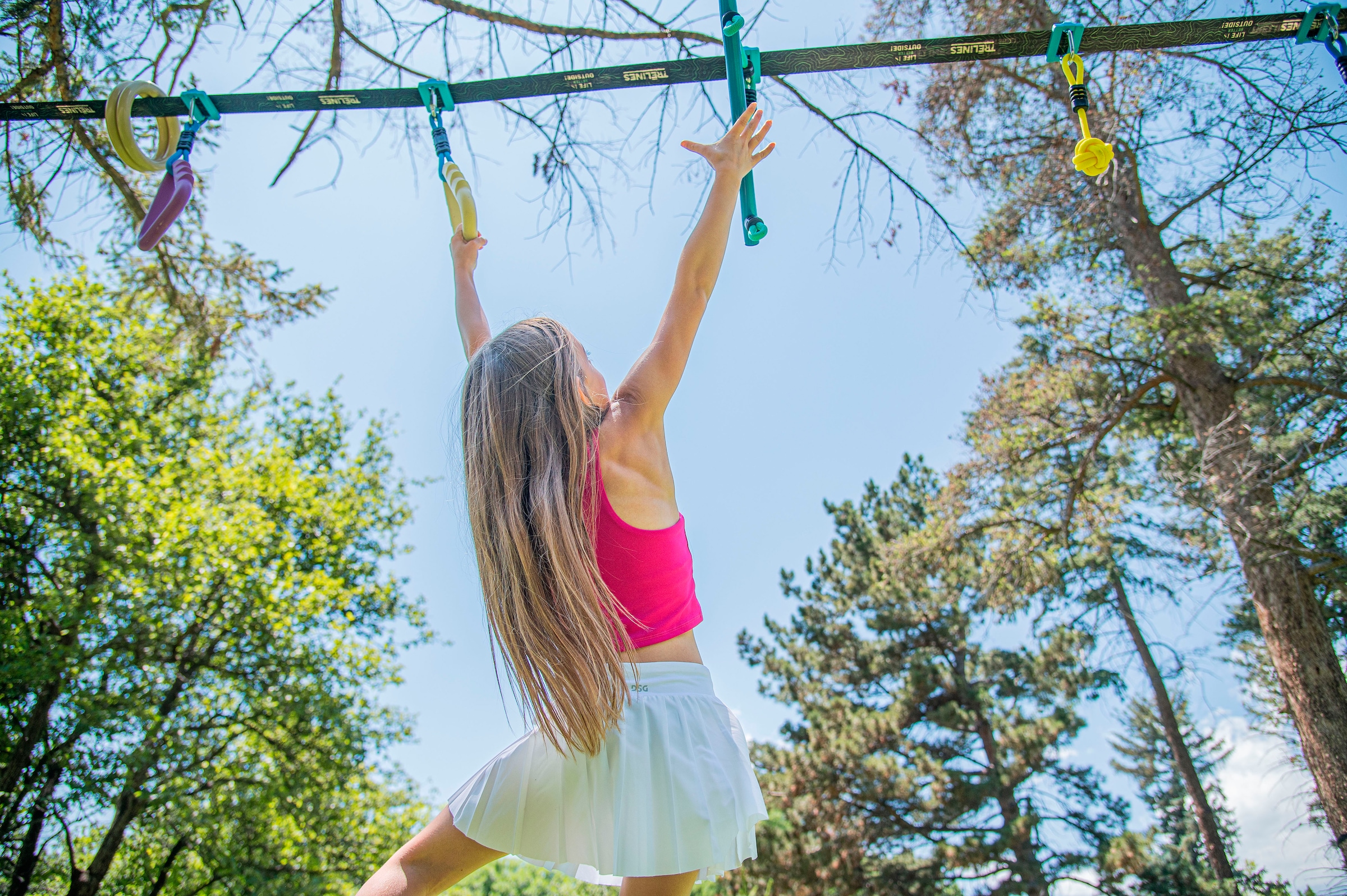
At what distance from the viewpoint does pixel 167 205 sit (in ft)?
6.21

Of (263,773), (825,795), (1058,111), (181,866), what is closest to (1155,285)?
(1058,111)

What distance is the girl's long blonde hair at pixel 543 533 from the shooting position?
119cm

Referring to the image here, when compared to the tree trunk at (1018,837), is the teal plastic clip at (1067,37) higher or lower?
higher

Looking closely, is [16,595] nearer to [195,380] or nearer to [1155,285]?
[195,380]

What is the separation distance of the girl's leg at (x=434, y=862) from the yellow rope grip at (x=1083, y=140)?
1.80 meters

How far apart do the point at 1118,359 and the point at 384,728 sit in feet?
25.5

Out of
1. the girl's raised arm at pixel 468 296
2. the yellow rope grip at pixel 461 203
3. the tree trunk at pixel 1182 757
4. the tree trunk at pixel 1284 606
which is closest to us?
the girl's raised arm at pixel 468 296

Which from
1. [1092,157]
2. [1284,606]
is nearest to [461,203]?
[1092,157]

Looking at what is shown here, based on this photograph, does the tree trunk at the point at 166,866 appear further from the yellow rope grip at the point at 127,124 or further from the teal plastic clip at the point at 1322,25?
the teal plastic clip at the point at 1322,25

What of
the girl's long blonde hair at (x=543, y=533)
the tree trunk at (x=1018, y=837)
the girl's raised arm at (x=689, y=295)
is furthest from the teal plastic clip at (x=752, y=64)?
the tree trunk at (x=1018, y=837)

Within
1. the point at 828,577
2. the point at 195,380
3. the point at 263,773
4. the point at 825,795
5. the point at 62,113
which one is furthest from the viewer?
the point at 828,577

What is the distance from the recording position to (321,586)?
842cm

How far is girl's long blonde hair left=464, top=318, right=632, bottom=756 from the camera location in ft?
3.91

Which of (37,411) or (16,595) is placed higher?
(37,411)
